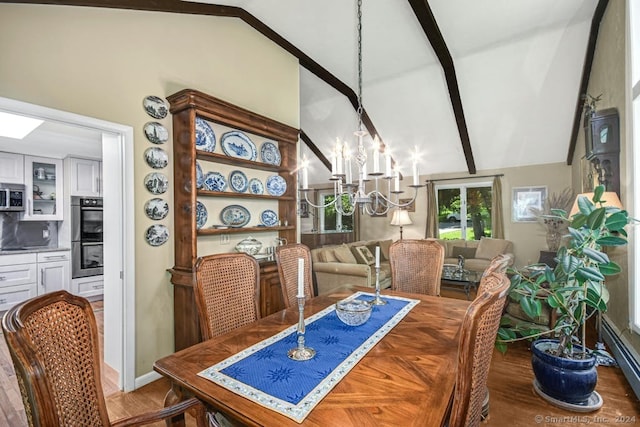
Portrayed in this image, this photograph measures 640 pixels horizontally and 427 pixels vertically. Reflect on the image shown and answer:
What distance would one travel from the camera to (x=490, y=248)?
5.98m

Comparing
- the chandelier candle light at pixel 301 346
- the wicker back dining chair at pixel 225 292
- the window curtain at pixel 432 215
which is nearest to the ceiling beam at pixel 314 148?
the window curtain at pixel 432 215

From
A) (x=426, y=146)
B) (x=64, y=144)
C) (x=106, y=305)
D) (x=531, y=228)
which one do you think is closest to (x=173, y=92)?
(x=106, y=305)

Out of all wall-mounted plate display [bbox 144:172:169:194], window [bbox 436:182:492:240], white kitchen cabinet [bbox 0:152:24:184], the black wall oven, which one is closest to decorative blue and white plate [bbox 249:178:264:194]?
wall-mounted plate display [bbox 144:172:169:194]

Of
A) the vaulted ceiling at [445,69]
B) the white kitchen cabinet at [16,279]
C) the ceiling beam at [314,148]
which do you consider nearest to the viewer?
the vaulted ceiling at [445,69]

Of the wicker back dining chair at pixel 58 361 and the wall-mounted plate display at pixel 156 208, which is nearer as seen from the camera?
the wicker back dining chair at pixel 58 361

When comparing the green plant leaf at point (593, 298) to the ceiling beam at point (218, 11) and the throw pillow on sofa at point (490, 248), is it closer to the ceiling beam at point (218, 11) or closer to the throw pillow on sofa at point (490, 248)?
the ceiling beam at point (218, 11)

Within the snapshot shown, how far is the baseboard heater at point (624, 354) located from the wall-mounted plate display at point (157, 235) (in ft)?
11.7

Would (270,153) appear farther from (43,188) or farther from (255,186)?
(43,188)

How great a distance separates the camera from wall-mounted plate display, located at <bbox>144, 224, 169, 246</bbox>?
2.40 metres

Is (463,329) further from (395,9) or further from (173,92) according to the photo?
(395,9)

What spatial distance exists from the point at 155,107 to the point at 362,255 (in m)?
3.61

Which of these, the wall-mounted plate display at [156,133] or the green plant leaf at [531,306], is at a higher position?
the wall-mounted plate display at [156,133]

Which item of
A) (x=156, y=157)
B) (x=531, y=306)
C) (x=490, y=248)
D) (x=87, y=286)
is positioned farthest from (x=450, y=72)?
(x=87, y=286)

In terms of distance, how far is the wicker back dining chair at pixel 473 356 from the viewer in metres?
0.72
